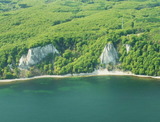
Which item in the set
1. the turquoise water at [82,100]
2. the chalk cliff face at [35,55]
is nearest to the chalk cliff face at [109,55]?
the turquoise water at [82,100]

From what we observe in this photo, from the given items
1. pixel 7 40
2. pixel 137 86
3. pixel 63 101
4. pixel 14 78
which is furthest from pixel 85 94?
pixel 7 40

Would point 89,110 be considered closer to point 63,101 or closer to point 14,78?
point 63,101

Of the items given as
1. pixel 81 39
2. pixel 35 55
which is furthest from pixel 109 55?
pixel 35 55

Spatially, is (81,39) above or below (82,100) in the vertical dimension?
above

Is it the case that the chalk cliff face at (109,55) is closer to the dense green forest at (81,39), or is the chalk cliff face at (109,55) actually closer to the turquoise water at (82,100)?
the dense green forest at (81,39)

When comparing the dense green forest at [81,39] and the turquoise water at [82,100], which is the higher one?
the dense green forest at [81,39]

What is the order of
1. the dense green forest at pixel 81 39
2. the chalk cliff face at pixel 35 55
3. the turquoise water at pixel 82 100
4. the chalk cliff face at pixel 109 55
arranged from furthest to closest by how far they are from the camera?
the chalk cliff face at pixel 35 55, the chalk cliff face at pixel 109 55, the dense green forest at pixel 81 39, the turquoise water at pixel 82 100

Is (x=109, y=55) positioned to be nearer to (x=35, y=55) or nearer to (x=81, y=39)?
(x=81, y=39)
